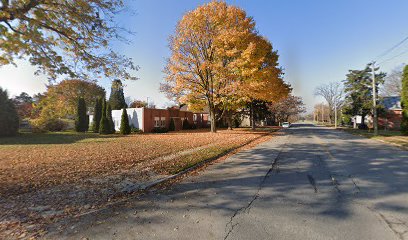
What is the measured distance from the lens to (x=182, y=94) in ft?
79.1

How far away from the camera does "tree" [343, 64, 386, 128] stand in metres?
38.0

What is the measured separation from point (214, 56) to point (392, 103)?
38466mm

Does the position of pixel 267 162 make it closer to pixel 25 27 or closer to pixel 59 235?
pixel 59 235

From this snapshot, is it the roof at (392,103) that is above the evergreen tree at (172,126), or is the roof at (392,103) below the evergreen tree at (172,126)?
above

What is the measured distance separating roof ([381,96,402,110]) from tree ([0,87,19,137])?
5474 cm

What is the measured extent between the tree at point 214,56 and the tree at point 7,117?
17197mm

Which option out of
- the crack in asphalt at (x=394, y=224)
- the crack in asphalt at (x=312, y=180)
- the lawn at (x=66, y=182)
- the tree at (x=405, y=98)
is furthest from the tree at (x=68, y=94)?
the crack in asphalt at (x=394, y=224)

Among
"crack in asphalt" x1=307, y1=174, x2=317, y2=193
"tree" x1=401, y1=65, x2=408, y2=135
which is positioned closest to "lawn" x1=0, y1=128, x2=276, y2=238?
"crack in asphalt" x1=307, y1=174, x2=317, y2=193

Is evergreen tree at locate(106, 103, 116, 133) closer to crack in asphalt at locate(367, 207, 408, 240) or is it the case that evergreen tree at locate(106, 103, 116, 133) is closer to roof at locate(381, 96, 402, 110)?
crack in asphalt at locate(367, 207, 408, 240)

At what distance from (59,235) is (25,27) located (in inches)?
259

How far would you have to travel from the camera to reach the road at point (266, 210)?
138 inches

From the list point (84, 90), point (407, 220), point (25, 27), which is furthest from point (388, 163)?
point (84, 90)

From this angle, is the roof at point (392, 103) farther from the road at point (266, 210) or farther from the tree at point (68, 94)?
the tree at point (68, 94)

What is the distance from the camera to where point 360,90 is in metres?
38.7
